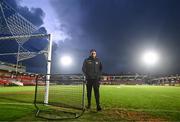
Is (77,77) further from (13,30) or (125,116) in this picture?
(13,30)

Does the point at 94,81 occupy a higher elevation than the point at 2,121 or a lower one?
higher

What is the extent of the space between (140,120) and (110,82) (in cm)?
5134

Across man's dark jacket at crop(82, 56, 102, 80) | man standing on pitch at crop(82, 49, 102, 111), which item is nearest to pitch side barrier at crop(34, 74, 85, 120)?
man standing on pitch at crop(82, 49, 102, 111)

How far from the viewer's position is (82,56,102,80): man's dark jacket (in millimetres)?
→ 9164

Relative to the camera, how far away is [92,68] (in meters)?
9.19

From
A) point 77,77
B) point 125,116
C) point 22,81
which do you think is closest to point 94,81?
point 77,77

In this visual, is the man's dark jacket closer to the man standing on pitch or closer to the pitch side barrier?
the man standing on pitch

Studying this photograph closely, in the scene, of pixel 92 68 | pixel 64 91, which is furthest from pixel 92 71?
pixel 64 91

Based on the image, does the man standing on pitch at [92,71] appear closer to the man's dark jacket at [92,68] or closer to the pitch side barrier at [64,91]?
the man's dark jacket at [92,68]

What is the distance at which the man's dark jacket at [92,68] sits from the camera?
916cm

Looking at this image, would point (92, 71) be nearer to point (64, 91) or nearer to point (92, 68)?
point (92, 68)

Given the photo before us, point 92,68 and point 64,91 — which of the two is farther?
point 92,68

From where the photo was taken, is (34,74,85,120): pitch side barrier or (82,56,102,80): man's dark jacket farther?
(82,56,102,80): man's dark jacket

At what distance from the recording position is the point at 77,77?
7828 mm
